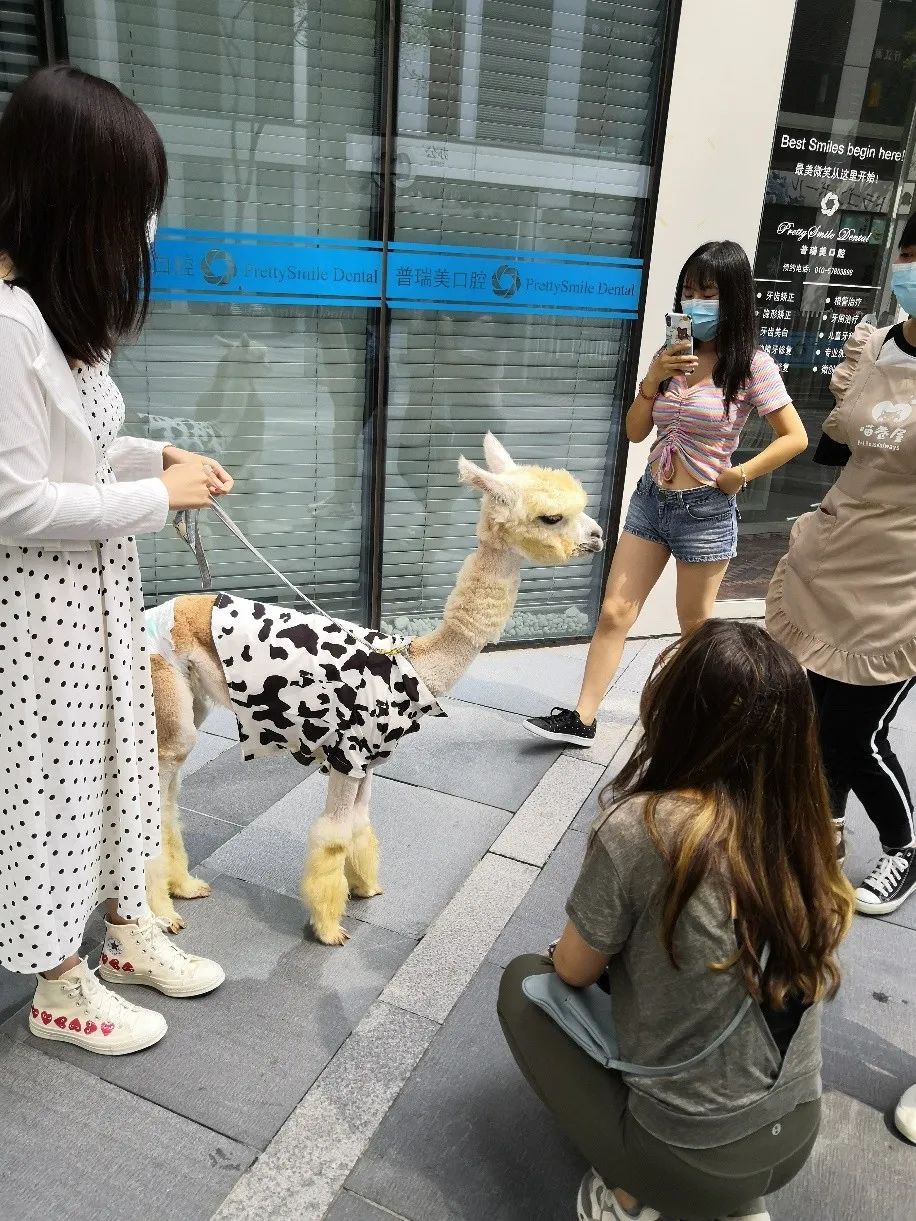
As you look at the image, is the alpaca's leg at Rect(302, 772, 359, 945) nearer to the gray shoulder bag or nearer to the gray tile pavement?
the gray tile pavement

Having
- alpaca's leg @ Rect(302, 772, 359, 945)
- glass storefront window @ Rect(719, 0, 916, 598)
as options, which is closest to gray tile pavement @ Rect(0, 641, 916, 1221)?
alpaca's leg @ Rect(302, 772, 359, 945)

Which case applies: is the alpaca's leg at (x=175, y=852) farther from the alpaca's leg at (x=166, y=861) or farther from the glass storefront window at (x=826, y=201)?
the glass storefront window at (x=826, y=201)

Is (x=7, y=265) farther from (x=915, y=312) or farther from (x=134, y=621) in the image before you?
(x=915, y=312)

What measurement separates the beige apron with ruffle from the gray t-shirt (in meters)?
1.30

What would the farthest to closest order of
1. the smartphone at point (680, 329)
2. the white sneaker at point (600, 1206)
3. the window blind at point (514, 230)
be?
the window blind at point (514, 230) → the smartphone at point (680, 329) → the white sneaker at point (600, 1206)

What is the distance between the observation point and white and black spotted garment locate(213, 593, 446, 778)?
257 centimetres

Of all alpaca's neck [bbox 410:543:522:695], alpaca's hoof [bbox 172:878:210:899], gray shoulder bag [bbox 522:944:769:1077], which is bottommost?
alpaca's hoof [bbox 172:878:210:899]

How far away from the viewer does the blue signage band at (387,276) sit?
4.39 meters

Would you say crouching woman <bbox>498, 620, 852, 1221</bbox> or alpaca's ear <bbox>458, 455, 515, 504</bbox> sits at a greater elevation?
alpaca's ear <bbox>458, 455, 515, 504</bbox>

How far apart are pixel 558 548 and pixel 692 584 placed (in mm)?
→ 1225

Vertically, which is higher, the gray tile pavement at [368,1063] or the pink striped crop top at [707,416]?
the pink striped crop top at [707,416]

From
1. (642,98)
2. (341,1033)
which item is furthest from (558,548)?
(642,98)

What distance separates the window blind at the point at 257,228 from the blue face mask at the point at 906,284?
2806 mm

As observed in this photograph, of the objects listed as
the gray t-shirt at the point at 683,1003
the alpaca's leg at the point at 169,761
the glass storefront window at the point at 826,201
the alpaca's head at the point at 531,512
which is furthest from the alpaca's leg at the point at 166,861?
the glass storefront window at the point at 826,201
